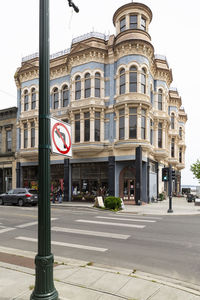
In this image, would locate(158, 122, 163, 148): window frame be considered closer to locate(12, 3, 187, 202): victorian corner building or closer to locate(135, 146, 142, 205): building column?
locate(12, 3, 187, 202): victorian corner building

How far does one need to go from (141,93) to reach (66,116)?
27.8 ft

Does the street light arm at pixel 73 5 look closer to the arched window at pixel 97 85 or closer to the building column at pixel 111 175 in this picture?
the building column at pixel 111 175

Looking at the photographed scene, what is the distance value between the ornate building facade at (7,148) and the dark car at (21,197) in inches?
314

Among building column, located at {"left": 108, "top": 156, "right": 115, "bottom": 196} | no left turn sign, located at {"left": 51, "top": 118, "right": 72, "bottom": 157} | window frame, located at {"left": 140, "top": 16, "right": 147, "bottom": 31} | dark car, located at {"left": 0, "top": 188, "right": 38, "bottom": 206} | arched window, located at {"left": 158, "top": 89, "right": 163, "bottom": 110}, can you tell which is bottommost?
dark car, located at {"left": 0, "top": 188, "right": 38, "bottom": 206}

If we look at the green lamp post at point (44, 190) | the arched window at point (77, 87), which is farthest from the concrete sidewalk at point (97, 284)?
the arched window at point (77, 87)

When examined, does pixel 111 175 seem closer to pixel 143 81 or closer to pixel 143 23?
pixel 143 81

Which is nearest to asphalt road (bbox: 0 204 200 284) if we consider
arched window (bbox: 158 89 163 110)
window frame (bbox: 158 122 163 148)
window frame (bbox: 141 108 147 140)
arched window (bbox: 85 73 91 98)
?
window frame (bbox: 141 108 147 140)

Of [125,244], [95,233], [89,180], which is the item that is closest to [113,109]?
[89,180]

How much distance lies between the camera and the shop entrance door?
22.1 metres

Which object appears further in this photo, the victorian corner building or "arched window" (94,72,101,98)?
"arched window" (94,72,101,98)

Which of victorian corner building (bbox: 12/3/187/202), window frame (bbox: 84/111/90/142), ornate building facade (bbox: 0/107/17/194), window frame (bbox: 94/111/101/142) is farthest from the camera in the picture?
ornate building facade (bbox: 0/107/17/194)

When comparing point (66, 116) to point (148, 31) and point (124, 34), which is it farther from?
point (148, 31)

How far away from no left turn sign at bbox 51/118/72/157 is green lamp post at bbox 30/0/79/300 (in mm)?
104

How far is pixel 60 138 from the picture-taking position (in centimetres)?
408
